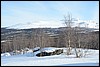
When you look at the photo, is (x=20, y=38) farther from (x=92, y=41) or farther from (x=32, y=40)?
(x=92, y=41)

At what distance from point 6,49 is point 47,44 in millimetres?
3625

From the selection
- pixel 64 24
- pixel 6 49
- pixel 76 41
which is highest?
pixel 64 24

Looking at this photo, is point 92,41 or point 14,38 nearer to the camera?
point 92,41

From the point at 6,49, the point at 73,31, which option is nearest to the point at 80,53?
the point at 73,31

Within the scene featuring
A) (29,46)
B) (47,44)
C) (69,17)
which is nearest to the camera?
(69,17)

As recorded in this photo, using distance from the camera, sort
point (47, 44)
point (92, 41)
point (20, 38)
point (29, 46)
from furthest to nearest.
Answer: point (20, 38) < point (29, 46) < point (47, 44) < point (92, 41)

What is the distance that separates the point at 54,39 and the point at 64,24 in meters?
6.51

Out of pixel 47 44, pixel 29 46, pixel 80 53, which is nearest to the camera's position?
pixel 80 53

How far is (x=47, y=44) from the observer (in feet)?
45.0

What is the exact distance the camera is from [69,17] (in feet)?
27.7

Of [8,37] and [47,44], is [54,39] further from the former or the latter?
[8,37]

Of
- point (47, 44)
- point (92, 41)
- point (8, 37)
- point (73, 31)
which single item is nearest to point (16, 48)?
point (8, 37)

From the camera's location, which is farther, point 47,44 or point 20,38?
point 20,38

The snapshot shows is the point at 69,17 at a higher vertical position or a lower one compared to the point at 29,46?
higher
